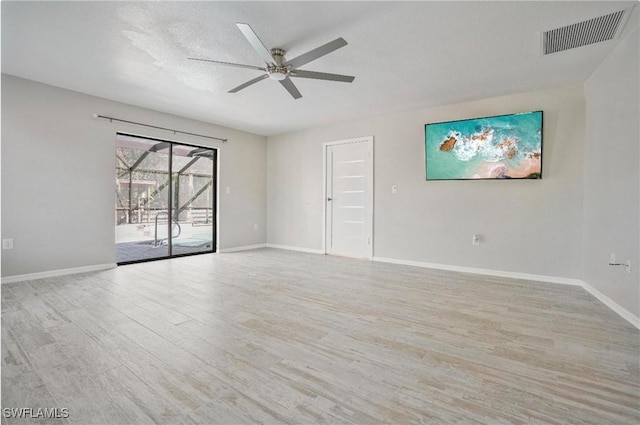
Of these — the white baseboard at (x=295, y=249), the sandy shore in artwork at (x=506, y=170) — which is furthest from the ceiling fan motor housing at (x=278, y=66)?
the white baseboard at (x=295, y=249)

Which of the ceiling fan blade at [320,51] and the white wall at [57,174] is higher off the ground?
the ceiling fan blade at [320,51]

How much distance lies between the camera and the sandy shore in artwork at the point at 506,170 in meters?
3.77

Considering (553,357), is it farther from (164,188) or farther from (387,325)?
A: (164,188)

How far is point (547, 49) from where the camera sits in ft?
9.20

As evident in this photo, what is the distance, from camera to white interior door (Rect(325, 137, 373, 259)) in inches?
207

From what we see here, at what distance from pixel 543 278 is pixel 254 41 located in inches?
166

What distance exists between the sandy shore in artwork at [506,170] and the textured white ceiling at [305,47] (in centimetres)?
92

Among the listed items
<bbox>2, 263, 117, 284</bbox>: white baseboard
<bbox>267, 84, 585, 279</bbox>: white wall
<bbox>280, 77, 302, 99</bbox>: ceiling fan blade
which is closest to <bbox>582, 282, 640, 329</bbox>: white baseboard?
<bbox>267, 84, 585, 279</bbox>: white wall

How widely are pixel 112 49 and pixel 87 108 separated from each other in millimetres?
→ 1732

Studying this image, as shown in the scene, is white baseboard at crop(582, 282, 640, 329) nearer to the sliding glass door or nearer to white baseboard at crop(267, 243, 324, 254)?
white baseboard at crop(267, 243, 324, 254)

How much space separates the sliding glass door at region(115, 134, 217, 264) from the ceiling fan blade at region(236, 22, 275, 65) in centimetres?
335

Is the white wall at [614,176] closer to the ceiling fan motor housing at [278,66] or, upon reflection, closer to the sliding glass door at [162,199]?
the ceiling fan motor housing at [278,66]

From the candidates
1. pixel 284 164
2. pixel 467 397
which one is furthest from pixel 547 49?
pixel 284 164

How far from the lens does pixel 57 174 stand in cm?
387
